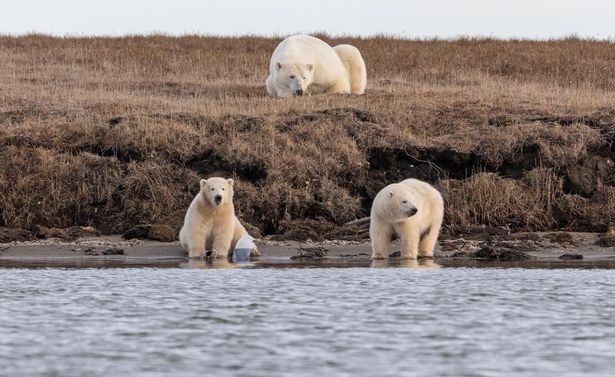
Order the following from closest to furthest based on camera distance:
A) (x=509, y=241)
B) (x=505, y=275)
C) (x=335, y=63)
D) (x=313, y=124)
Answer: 1. (x=505, y=275)
2. (x=509, y=241)
3. (x=313, y=124)
4. (x=335, y=63)

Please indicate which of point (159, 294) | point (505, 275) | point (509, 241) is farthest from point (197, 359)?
point (509, 241)

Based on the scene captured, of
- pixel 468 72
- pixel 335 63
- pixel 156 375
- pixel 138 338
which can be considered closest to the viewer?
pixel 156 375

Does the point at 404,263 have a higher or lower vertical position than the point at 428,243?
lower

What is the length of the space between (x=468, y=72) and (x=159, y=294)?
1949cm

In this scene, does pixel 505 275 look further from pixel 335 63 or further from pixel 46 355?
pixel 335 63

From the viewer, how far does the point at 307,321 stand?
9.34 metres

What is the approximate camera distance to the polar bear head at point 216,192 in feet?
44.7

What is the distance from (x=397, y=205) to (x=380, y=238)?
0.64 metres

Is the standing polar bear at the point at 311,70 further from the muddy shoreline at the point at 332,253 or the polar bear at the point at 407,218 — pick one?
the polar bear at the point at 407,218

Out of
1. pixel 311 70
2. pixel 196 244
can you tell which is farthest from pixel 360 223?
pixel 311 70

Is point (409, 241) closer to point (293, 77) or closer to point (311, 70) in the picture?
point (293, 77)

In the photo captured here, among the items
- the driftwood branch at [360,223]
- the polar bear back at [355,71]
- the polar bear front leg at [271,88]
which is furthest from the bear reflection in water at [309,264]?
the polar bear back at [355,71]

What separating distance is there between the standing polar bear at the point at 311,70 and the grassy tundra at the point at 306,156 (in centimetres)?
104

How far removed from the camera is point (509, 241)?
15289mm
